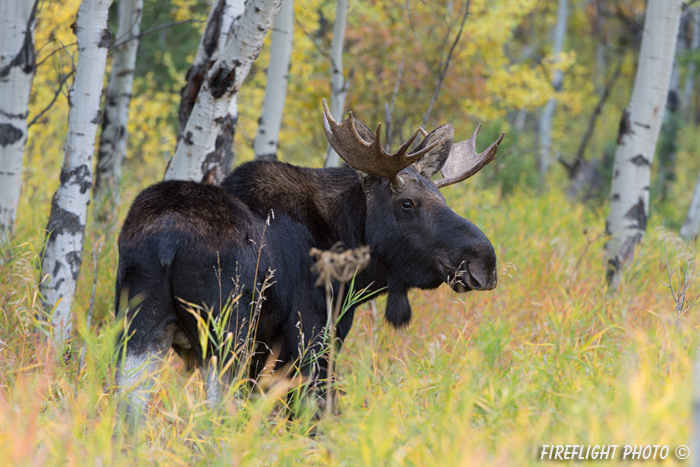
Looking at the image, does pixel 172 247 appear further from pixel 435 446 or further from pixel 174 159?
pixel 174 159

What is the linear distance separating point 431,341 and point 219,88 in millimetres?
2303

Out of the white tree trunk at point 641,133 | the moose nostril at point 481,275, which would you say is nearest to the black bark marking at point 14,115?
the moose nostril at point 481,275

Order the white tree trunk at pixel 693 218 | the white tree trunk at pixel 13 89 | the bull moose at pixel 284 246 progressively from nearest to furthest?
1. the bull moose at pixel 284 246
2. the white tree trunk at pixel 13 89
3. the white tree trunk at pixel 693 218

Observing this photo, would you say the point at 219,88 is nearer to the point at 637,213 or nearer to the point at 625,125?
the point at 625,125

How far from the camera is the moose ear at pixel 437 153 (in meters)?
4.23

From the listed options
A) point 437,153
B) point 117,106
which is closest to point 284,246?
point 437,153

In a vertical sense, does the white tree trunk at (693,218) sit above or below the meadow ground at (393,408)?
above

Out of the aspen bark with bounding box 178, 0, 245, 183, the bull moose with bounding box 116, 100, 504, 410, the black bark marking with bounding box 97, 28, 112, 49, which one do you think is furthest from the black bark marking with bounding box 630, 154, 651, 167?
the black bark marking with bounding box 97, 28, 112, 49

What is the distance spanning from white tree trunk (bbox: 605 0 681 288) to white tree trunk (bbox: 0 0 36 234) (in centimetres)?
525

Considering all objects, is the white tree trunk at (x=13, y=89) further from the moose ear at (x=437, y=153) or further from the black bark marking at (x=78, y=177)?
the moose ear at (x=437, y=153)

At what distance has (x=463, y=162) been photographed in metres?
4.60

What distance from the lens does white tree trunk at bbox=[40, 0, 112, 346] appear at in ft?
13.3

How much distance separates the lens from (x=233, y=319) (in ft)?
10.1

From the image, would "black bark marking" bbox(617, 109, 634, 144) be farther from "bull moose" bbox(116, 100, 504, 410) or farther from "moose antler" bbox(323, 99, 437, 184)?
"moose antler" bbox(323, 99, 437, 184)
